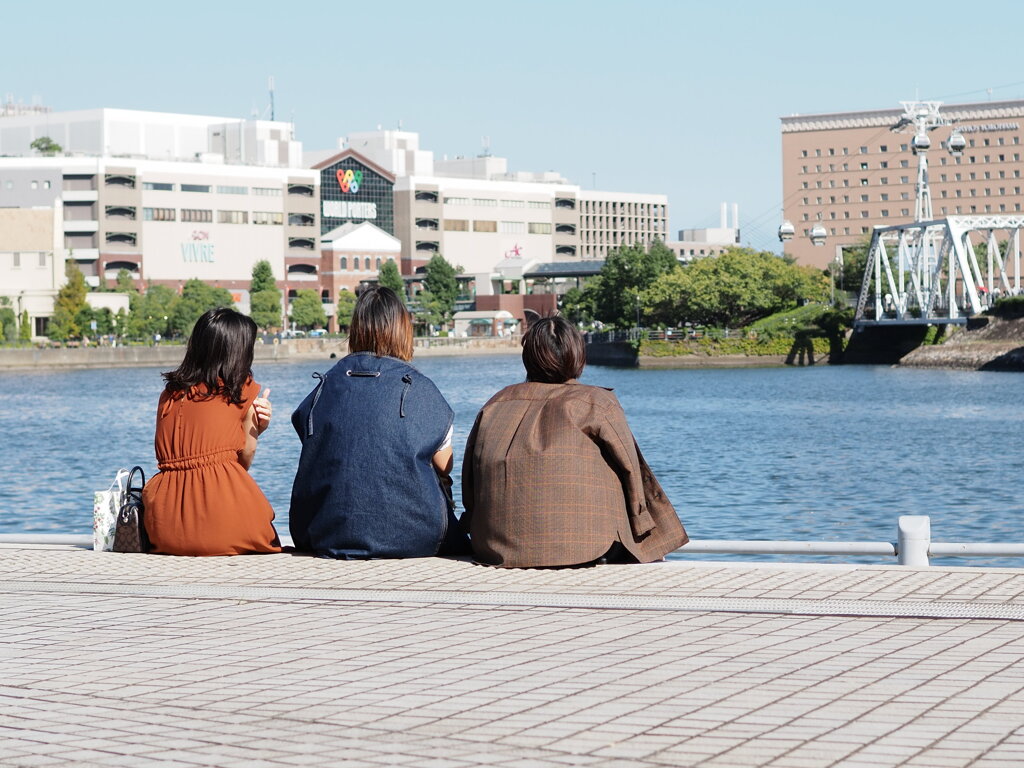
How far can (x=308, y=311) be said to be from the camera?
522 feet

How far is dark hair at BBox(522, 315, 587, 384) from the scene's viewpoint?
374 inches

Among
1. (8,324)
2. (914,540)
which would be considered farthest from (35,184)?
(914,540)

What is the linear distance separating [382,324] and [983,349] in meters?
88.6

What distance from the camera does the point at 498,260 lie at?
194 meters

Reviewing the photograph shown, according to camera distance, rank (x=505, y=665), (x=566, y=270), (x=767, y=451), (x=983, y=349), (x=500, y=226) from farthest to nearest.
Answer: (x=500, y=226)
(x=566, y=270)
(x=983, y=349)
(x=767, y=451)
(x=505, y=665)

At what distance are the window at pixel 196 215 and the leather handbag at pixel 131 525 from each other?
153662 millimetres

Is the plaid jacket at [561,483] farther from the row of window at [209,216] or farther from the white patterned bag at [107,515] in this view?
the row of window at [209,216]

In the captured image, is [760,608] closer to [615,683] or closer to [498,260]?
[615,683]

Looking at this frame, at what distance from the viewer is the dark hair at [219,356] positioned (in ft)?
32.2

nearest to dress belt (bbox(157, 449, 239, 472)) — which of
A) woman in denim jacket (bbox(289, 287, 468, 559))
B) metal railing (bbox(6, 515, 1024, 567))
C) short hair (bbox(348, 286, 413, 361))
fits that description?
woman in denim jacket (bbox(289, 287, 468, 559))

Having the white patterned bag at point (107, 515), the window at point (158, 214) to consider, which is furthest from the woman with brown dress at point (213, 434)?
the window at point (158, 214)

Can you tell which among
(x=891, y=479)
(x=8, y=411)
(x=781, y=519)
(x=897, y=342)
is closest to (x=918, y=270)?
(x=897, y=342)

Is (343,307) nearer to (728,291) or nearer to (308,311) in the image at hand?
(308,311)

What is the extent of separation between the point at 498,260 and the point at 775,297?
2974 inches
